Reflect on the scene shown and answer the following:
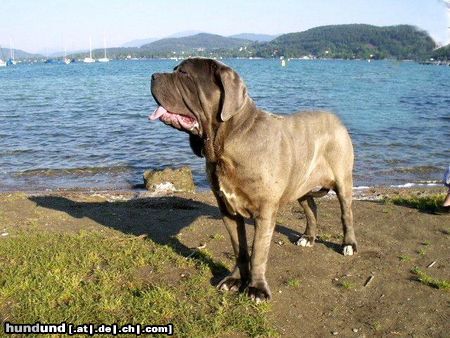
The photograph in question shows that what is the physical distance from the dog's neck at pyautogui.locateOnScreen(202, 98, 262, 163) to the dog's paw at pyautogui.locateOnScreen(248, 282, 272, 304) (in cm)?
134

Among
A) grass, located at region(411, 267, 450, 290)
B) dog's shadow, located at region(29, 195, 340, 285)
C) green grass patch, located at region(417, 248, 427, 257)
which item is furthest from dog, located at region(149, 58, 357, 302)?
green grass patch, located at region(417, 248, 427, 257)

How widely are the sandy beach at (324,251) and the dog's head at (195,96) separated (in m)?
1.82

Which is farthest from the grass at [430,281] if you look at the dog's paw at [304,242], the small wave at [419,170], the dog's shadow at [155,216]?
the small wave at [419,170]

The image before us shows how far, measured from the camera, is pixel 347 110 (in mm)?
28484

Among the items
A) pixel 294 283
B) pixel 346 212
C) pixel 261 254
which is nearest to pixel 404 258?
pixel 346 212

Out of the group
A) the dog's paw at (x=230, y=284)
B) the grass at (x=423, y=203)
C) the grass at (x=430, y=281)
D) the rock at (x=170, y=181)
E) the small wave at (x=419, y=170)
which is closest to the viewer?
the dog's paw at (x=230, y=284)

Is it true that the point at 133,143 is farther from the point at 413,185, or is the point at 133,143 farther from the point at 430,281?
the point at 430,281

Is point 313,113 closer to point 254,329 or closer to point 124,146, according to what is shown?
point 254,329

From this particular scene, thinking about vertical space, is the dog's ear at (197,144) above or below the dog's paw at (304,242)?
above

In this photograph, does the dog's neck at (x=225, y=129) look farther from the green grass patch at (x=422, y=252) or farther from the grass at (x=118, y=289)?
the green grass patch at (x=422, y=252)

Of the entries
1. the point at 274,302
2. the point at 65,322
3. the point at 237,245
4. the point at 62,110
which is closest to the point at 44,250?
the point at 65,322

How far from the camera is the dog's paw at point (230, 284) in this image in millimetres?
4926

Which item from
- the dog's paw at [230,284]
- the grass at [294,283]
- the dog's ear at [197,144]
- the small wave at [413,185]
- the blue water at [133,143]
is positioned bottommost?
the blue water at [133,143]

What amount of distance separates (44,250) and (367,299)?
12.6 ft
